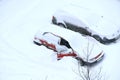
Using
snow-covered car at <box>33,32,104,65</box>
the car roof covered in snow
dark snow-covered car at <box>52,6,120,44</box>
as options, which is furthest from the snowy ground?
the car roof covered in snow

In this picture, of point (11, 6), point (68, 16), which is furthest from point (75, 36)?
point (11, 6)

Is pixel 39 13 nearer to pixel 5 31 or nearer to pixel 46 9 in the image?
pixel 46 9

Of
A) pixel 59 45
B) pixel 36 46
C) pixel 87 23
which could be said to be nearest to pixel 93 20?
pixel 87 23

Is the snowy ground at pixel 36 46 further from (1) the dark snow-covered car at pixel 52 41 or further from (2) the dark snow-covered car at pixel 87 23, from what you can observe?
(2) the dark snow-covered car at pixel 87 23

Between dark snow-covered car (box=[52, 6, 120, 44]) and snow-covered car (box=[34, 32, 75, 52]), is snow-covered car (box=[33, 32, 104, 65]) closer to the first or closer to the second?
snow-covered car (box=[34, 32, 75, 52])

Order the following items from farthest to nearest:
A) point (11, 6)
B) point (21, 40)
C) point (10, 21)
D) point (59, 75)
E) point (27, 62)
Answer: point (11, 6) → point (10, 21) → point (21, 40) → point (27, 62) → point (59, 75)

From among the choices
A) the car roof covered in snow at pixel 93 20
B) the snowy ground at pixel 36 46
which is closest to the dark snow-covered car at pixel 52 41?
the snowy ground at pixel 36 46
